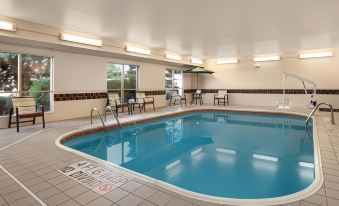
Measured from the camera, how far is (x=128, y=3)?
359 centimetres

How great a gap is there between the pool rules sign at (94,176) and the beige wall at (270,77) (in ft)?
30.4

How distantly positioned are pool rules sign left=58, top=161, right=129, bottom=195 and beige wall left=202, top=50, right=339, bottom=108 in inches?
365

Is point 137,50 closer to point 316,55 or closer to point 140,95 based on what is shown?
point 140,95

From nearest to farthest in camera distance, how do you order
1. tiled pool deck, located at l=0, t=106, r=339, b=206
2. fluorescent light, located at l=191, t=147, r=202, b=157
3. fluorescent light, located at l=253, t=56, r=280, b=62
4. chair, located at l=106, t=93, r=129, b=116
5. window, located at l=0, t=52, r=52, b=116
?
tiled pool deck, located at l=0, t=106, r=339, b=206, fluorescent light, located at l=191, t=147, r=202, b=157, window, located at l=0, t=52, r=52, b=116, chair, located at l=106, t=93, r=129, b=116, fluorescent light, located at l=253, t=56, r=280, b=62

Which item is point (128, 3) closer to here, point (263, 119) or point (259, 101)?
point (263, 119)

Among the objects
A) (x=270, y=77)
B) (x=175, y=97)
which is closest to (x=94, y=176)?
(x=175, y=97)

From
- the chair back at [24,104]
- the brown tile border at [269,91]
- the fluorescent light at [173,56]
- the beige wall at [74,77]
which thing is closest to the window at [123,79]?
the beige wall at [74,77]

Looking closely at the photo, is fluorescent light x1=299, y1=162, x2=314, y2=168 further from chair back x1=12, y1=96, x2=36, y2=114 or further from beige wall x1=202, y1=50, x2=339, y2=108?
beige wall x1=202, y1=50, x2=339, y2=108

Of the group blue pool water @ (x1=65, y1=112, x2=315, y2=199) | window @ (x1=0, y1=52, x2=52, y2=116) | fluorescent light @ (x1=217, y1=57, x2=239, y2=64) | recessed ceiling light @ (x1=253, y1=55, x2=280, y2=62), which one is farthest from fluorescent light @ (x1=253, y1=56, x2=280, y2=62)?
window @ (x1=0, y1=52, x2=52, y2=116)

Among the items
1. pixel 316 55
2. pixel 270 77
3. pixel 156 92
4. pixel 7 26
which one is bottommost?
pixel 156 92

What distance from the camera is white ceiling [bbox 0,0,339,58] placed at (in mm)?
3631

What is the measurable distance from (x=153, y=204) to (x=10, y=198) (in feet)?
4.25

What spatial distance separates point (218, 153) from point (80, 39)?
441 centimetres

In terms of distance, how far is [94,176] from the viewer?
94.7 inches
